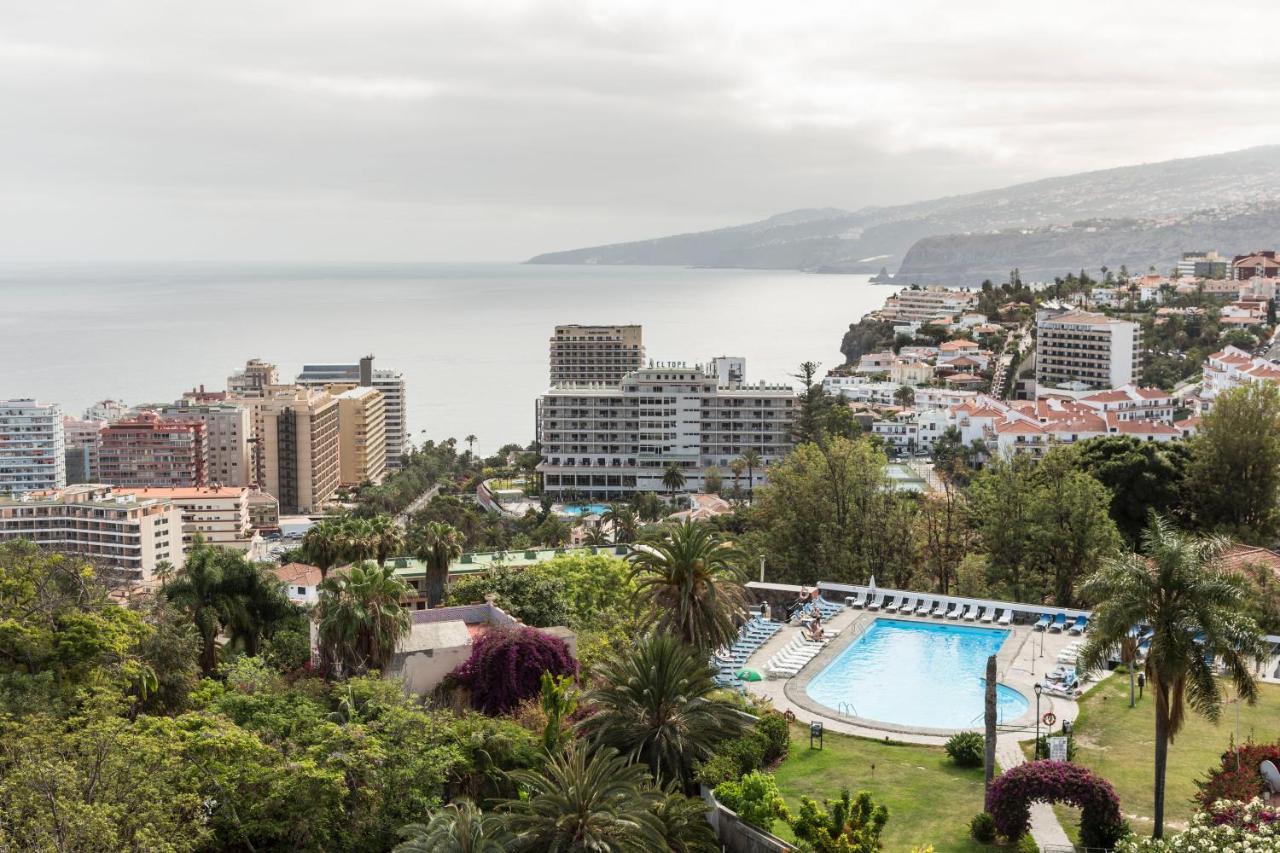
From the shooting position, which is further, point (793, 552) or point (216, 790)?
point (793, 552)

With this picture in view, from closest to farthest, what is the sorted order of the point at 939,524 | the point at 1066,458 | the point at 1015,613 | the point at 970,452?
the point at 1015,613 < the point at 1066,458 < the point at 939,524 < the point at 970,452

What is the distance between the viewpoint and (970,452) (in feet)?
244

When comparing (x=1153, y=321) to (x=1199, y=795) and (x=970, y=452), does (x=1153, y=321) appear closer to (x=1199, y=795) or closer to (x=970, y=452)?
(x=970, y=452)

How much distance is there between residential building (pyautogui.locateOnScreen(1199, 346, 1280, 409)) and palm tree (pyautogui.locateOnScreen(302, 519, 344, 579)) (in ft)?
181

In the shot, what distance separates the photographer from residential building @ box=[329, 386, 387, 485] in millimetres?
109625

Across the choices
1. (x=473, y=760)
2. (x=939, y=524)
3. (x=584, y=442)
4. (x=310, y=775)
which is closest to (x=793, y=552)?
(x=939, y=524)

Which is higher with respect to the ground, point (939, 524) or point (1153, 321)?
point (1153, 321)

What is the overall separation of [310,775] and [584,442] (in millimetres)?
66265

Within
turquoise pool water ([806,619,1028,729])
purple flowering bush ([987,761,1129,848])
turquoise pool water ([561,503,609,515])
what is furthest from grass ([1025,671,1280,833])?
turquoise pool water ([561,503,609,515])

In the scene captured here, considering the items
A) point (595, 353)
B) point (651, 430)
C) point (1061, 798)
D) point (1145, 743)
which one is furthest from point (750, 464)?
point (1061, 798)

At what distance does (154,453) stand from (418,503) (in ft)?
89.2

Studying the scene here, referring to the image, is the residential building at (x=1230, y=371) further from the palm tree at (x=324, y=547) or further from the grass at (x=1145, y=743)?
the palm tree at (x=324, y=547)

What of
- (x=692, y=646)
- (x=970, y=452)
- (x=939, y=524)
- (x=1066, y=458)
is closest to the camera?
(x=692, y=646)

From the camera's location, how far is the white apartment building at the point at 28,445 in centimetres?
9625
